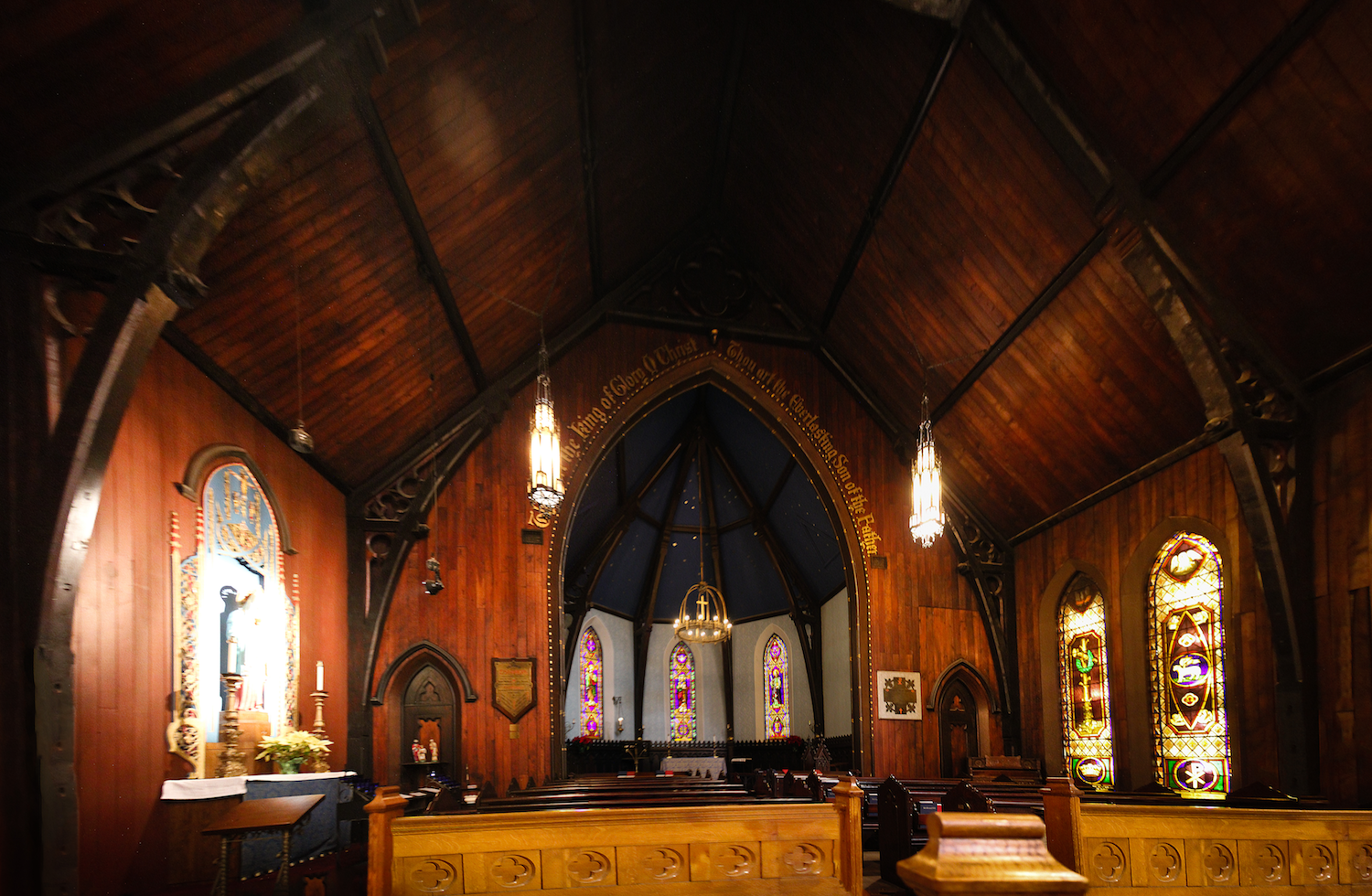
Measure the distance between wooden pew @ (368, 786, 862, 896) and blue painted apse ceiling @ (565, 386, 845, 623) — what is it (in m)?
11.3

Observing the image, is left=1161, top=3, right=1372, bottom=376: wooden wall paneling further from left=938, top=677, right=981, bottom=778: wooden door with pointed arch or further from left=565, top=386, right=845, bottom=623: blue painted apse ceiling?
left=565, top=386, right=845, bottom=623: blue painted apse ceiling

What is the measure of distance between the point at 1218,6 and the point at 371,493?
10.3 meters

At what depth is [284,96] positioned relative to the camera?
6129mm

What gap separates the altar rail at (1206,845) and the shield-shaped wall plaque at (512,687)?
7.90m

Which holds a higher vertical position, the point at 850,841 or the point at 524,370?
the point at 524,370

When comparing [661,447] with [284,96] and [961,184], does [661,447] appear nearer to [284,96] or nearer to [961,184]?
[961,184]

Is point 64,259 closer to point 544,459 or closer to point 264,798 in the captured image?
point 264,798

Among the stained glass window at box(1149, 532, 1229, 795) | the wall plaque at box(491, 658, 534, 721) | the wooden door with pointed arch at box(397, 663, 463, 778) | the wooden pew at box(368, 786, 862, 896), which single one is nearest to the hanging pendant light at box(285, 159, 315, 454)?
the wooden pew at box(368, 786, 862, 896)

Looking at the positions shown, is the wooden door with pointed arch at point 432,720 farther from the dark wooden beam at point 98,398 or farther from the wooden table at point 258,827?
the dark wooden beam at point 98,398

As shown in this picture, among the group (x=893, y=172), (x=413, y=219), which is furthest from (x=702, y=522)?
(x=413, y=219)

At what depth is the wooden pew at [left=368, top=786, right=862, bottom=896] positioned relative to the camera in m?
4.85

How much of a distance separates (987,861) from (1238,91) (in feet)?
24.1

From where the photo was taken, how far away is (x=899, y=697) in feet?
44.6

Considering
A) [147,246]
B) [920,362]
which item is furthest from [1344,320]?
[147,246]
